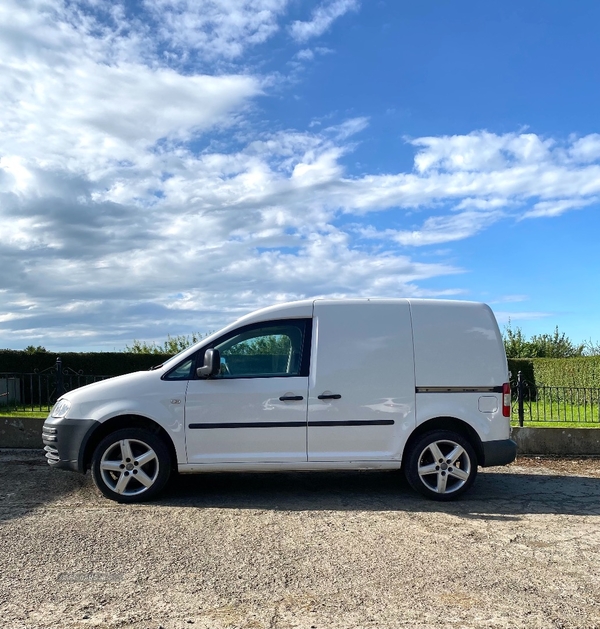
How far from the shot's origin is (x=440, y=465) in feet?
22.9

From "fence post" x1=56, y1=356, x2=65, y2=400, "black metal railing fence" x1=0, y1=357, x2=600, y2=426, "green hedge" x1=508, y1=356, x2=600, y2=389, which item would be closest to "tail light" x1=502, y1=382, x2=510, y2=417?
"black metal railing fence" x1=0, y1=357, x2=600, y2=426

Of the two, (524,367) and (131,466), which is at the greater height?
(524,367)

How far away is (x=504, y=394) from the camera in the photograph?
280 inches

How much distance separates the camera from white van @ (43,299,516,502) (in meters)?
6.83

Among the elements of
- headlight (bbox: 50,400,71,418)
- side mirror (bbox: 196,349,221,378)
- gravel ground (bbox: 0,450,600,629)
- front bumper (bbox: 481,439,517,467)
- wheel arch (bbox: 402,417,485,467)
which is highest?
side mirror (bbox: 196,349,221,378)

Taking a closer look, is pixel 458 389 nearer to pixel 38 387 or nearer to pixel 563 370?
pixel 38 387

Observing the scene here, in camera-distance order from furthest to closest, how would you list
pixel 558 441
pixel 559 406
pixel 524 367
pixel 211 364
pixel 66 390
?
pixel 524 367, pixel 559 406, pixel 66 390, pixel 558 441, pixel 211 364

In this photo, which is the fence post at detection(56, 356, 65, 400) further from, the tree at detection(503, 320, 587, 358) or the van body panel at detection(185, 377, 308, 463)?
the tree at detection(503, 320, 587, 358)

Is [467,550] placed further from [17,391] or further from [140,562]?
[17,391]

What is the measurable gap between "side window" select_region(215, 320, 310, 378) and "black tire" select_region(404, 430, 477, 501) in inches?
57.3

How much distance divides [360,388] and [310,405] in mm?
554

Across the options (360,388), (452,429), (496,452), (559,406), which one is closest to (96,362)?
(559,406)

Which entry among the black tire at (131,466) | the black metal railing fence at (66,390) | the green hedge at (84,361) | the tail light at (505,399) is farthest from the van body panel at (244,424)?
the green hedge at (84,361)

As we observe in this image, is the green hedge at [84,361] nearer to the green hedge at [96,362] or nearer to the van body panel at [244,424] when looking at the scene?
→ the green hedge at [96,362]
